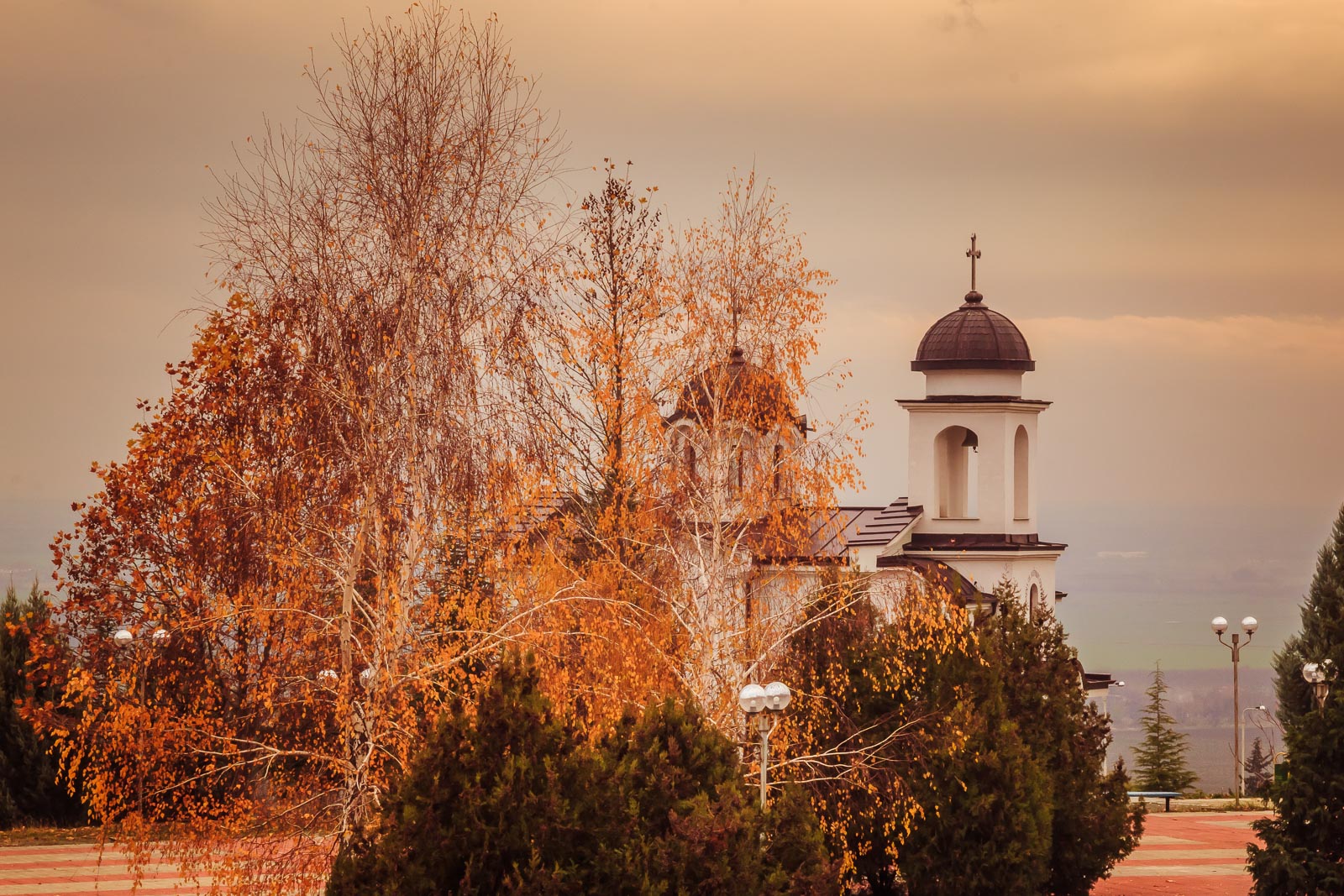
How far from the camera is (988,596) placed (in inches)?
1199

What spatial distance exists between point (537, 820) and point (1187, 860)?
16.2m

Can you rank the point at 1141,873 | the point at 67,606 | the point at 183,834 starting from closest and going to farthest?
the point at 183,834 → the point at 67,606 → the point at 1141,873

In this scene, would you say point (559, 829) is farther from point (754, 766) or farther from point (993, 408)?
point (993, 408)

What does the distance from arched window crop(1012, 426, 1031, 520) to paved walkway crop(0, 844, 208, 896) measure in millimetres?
17692

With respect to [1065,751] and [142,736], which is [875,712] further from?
[142,736]

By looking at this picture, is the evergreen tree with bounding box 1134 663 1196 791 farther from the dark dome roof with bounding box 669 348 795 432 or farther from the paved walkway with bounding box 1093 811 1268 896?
the dark dome roof with bounding box 669 348 795 432

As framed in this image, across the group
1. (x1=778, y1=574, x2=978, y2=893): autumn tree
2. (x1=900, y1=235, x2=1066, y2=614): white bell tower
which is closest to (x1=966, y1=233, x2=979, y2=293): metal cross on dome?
(x1=900, y1=235, x2=1066, y2=614): white bell tower

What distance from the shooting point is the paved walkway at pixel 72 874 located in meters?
19.7

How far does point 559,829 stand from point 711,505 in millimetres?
6482

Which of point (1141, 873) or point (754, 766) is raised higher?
point (754, 766)

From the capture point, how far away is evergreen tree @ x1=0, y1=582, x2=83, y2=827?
25.7 meters

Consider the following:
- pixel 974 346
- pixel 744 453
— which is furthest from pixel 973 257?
pixel 744 453

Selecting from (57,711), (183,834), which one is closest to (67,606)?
(183,834)

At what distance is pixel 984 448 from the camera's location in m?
31.6
